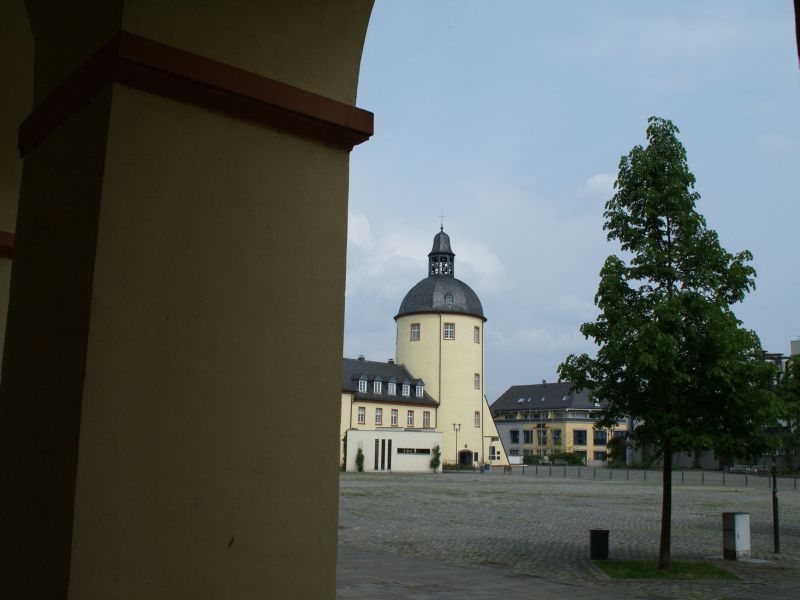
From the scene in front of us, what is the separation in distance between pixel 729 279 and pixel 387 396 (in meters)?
59.8

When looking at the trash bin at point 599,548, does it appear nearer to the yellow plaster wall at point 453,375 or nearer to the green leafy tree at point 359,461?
the green leafy tree at point 359,461

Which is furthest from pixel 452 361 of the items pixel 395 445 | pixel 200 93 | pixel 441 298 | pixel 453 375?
pixel 200 93

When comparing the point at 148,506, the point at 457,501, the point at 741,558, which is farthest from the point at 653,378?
the point at 457,501

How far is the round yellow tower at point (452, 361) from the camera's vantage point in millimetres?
73188

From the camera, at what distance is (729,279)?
1228cm

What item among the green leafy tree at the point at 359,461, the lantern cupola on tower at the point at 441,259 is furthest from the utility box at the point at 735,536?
the lantern cupola on tower at the point at 441,259

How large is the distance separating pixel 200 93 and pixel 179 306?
977 millimetres

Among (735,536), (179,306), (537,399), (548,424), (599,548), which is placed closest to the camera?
(179,306)

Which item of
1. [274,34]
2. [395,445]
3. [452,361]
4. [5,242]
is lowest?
[395,445]

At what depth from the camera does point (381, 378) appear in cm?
7131

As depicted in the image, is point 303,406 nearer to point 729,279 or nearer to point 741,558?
point 729,279

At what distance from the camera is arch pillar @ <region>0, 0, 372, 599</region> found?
10.7 feet

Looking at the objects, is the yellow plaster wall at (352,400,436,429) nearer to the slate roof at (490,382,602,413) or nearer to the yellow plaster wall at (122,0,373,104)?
the slate roof at (490,382,602,413)

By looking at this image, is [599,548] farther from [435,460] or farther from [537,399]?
[537,399]
